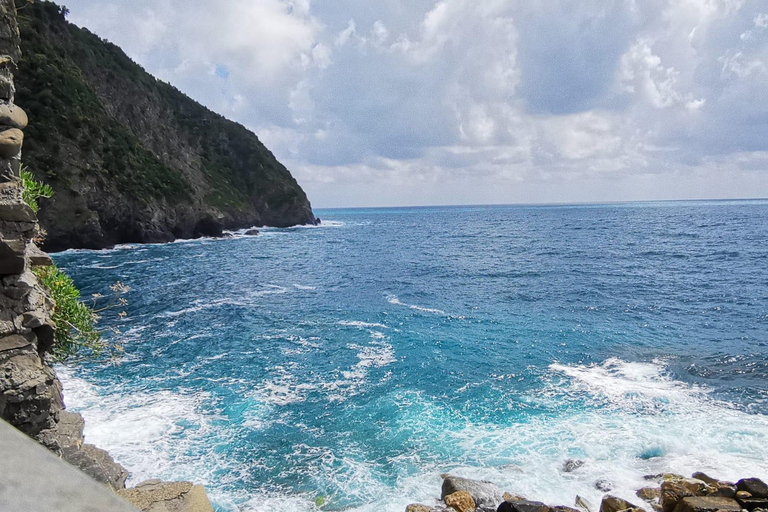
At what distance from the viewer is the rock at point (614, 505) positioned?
13.5 metres

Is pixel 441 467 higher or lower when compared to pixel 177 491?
lower

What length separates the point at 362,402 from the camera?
20.8 meters

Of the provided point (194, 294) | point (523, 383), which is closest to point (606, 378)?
point (523, 383)

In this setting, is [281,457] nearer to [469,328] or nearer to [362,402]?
[362,402]

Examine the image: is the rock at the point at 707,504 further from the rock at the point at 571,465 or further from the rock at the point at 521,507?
the rock at the point at 521,507

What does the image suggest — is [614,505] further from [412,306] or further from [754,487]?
[412,306]

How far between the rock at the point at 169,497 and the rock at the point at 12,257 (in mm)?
6621

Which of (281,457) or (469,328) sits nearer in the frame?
(281,457)

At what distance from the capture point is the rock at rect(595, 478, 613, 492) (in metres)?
15.0

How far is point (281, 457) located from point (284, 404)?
13.1 ft

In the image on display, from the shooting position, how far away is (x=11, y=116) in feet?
33.2

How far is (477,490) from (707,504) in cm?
635

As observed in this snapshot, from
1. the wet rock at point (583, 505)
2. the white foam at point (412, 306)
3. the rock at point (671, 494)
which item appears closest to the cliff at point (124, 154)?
the white foam at point (412, 306)

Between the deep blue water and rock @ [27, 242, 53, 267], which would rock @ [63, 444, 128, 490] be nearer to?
the deep blue water
